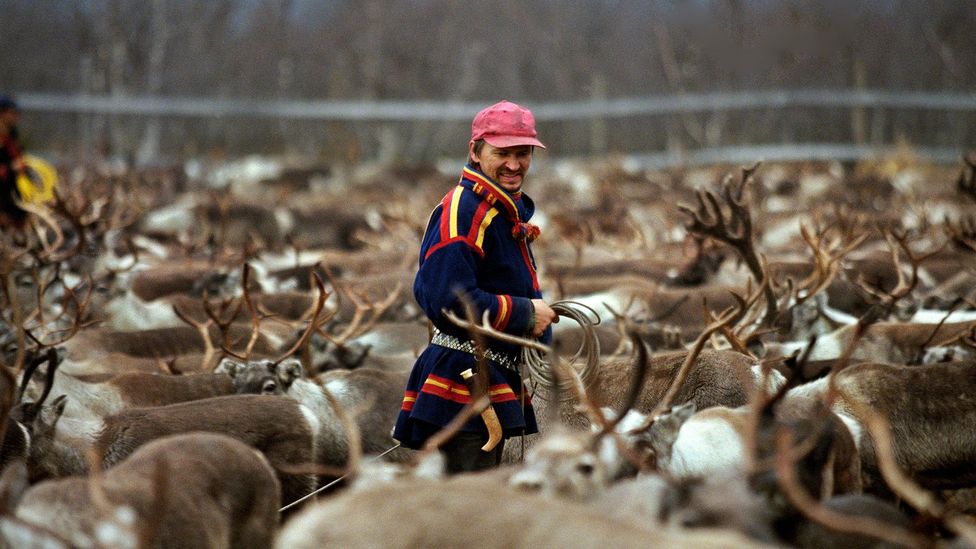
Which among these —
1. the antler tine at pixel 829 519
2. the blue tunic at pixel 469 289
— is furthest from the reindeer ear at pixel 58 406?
the antler tine at pixel 829 519

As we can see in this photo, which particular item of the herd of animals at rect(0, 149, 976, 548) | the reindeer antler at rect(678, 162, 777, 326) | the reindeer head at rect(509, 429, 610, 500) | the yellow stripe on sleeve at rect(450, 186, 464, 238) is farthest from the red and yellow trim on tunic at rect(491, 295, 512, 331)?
the reindeer antler at rect(678, 162, 777, 326)

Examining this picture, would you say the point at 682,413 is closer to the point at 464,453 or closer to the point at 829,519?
the point at 464,453

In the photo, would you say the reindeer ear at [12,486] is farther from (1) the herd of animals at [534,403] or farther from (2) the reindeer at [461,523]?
(2) the reindeer at [461,523]

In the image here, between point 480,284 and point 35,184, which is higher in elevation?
point 480,284

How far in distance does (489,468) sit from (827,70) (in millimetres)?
19259

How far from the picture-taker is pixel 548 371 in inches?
131

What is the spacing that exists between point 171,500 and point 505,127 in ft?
4.46

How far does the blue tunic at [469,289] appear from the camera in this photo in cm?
311

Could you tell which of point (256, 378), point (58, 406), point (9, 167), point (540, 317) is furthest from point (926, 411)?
point (9, 167)

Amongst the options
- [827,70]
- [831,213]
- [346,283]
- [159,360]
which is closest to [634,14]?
[827,70]

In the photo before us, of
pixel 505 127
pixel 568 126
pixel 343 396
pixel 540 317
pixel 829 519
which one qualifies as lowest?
pixel 343 396

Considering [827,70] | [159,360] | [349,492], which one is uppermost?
[827,70]

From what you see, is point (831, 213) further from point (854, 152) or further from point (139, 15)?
point (139, 15)

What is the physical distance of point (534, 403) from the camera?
13.8 feet
